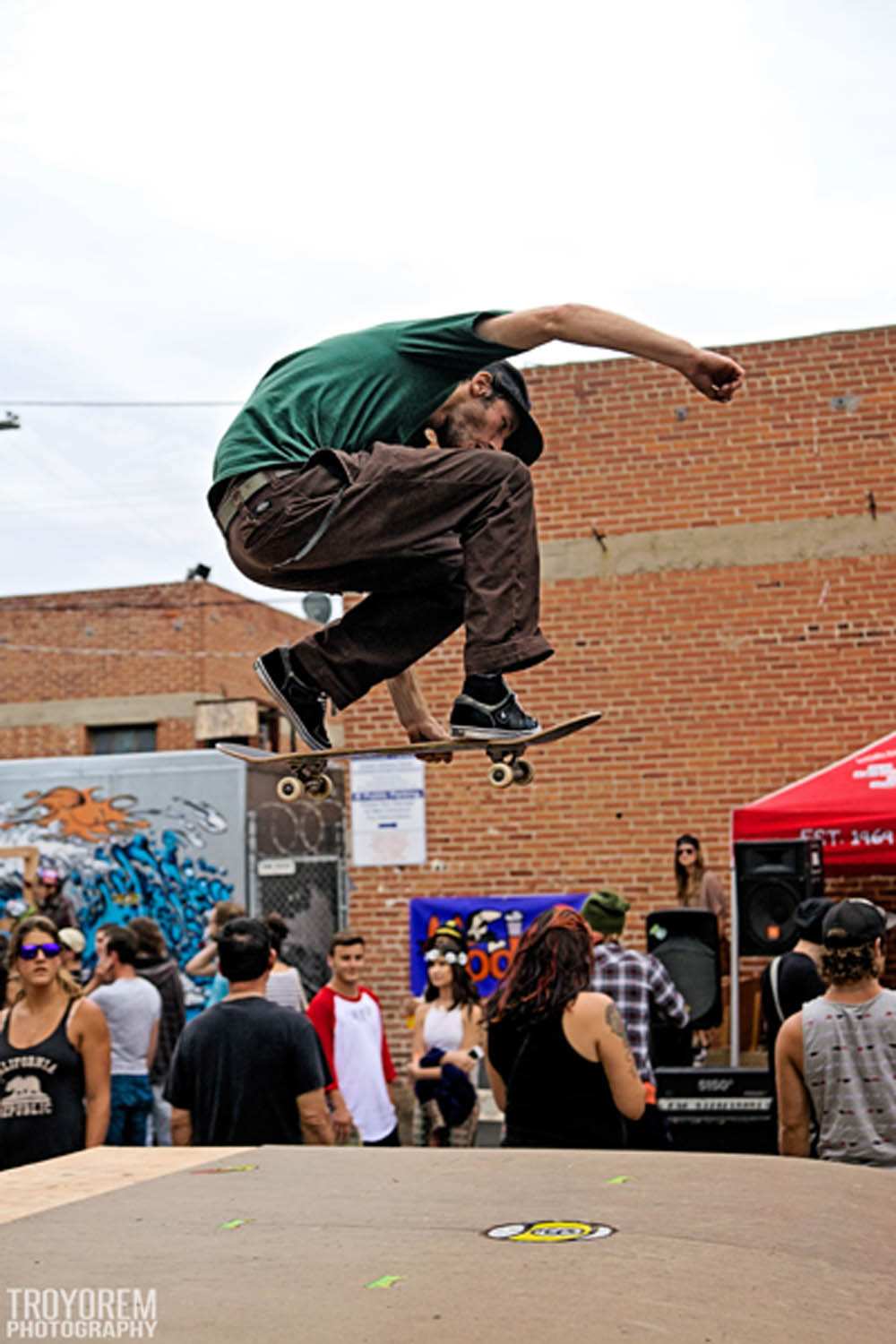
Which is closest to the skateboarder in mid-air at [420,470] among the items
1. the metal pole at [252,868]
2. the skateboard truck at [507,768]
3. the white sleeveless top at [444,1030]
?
the skateboard truck at [507,768]

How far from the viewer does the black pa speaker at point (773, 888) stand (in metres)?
10.8

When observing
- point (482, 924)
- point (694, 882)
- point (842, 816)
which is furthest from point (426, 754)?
point (482, 924)

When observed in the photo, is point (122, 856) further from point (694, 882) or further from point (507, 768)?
point (507, 768)

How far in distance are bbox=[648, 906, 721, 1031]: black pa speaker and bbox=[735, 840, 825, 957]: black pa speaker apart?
0.40m

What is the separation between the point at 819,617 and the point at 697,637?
1073mm

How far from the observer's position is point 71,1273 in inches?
111

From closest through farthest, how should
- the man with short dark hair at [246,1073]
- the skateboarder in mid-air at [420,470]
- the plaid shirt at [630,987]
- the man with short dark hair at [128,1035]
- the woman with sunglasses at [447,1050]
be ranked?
the skateboarder in mid-air at [420,470]
the man with short dark hair at [246,1073]
the plaid shirt at [630,987]
the man with short dark hair at [128,1035]
the woman with sunglasses at [447,1050]

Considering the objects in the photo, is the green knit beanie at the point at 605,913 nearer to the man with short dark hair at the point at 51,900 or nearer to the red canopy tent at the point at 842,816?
the red canopy tent at the point at 842,816

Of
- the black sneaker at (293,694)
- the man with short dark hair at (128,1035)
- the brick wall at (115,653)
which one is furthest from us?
the brick wall at (115,653)

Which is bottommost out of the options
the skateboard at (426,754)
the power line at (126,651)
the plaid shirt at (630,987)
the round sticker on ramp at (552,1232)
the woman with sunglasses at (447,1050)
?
the woman with sunglasses at (447,1050)

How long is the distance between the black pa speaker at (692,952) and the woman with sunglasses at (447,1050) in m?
2.04

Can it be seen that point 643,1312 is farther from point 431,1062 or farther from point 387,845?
point 387,845

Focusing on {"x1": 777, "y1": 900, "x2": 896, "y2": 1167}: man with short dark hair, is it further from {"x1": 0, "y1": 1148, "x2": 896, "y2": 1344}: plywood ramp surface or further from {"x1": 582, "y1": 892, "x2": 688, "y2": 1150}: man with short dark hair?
{"x1": 582, "y1": 892, "x2": 688, "y2": 1150}: man with short dark hair

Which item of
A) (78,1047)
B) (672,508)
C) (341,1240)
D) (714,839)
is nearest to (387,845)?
(714,839)
